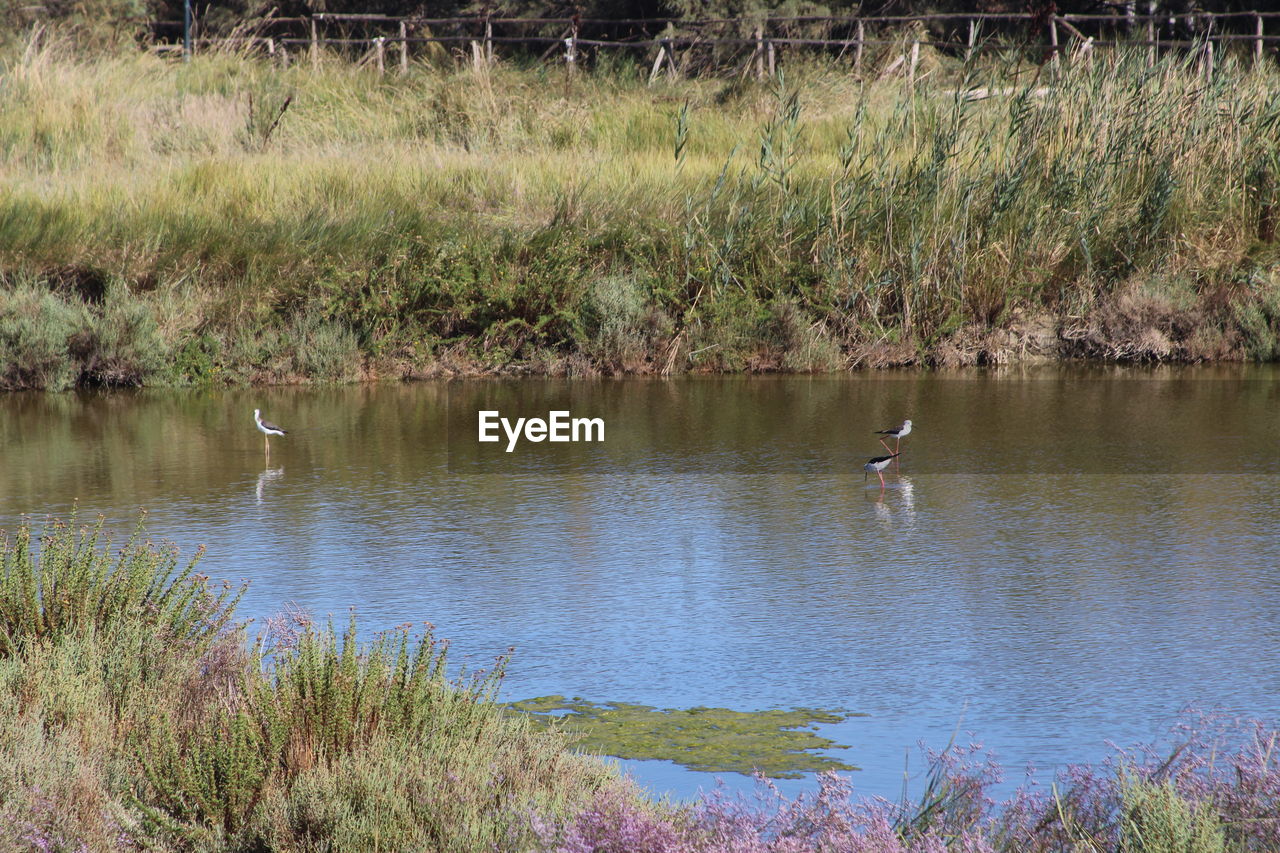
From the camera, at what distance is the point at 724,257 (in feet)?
Result: 46.6

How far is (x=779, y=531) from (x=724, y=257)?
655 centimetres

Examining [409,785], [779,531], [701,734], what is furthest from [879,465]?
[409,785]

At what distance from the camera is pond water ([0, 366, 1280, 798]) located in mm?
5500

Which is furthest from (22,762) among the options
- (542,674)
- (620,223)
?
(620,223)

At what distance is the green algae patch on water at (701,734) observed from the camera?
475 centimetres

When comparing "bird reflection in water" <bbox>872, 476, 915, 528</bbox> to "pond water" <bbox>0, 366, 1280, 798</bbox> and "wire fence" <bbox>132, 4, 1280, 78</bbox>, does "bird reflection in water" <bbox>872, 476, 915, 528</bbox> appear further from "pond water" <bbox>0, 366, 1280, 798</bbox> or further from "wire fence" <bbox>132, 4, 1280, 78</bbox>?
"wire fence" <bbox>132, 4, 1280, 78</bbox>

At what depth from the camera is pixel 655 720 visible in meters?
5.14

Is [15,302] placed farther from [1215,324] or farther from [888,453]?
[1215,324]

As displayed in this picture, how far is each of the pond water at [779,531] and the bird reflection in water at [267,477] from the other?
35mm

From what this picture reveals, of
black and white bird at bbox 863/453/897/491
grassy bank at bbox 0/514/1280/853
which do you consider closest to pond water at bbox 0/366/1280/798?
black and white bird at bbox 863/453/897/491

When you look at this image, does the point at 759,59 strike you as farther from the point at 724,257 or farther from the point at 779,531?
the point at 779,531

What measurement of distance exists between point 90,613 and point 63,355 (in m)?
8.44

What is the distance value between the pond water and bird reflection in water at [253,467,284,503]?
0.03 metres

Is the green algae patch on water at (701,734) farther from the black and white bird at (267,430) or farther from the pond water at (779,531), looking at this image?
the black and white bird at (267,430)
